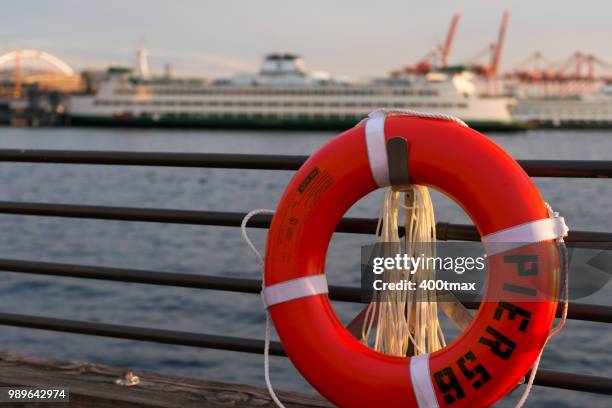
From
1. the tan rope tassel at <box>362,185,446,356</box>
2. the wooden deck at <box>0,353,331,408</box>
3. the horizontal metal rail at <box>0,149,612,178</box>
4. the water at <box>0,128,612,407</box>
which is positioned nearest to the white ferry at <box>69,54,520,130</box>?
the water at <box>0,128,612,407</box>

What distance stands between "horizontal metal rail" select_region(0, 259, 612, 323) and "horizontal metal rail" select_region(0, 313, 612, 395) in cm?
10

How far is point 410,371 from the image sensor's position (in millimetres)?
1382

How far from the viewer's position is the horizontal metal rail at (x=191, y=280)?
5.02ft

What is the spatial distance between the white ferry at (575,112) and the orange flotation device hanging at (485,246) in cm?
5856

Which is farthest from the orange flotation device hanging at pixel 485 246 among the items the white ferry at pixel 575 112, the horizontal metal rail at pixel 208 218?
the white ferry at pixel 575 112

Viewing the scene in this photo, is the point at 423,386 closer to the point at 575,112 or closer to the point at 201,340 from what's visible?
the point at 201,340

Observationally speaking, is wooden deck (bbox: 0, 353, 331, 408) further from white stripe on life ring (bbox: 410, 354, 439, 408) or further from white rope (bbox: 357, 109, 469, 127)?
white rope (bbox: 357, 109, 469, 127)

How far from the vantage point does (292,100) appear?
51719 mm

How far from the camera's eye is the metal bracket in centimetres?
142

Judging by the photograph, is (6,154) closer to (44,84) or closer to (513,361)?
(513,361)

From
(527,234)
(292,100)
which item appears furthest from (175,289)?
(292,100)

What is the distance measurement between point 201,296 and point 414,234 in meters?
5.20

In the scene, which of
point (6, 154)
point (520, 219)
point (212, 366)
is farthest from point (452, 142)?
point (212, 366)

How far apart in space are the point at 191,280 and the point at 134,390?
248mm
